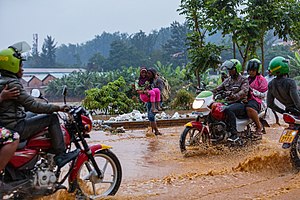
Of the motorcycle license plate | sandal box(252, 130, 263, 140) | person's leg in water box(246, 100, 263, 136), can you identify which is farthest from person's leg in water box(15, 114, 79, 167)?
sandal box(252, 130, 263, 140)

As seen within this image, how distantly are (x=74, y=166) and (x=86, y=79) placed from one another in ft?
51.2

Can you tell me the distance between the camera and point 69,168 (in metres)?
4.32

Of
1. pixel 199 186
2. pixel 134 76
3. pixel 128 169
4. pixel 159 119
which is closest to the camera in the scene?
pixel 199 186

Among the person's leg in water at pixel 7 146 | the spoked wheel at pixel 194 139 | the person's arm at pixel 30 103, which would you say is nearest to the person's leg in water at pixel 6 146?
the person's leg in water at pixel 7 146

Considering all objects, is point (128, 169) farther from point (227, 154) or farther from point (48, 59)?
point (48, 59)

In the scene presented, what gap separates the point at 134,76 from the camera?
1880 cm

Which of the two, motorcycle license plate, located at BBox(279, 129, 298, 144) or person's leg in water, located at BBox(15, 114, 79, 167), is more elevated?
person's leg in water, located at BBox(15, 114, 79, 167)

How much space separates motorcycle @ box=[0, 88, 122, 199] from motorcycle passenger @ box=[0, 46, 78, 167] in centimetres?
10

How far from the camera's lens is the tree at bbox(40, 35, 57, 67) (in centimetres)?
2694

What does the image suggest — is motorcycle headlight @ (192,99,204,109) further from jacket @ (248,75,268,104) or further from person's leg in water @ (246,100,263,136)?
jacket @ (248,75,268,104)

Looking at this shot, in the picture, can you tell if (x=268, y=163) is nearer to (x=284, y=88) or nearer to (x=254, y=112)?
(x=284, y=88)

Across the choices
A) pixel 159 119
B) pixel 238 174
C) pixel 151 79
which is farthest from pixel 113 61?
pixel 238 174

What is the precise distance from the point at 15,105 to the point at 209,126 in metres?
4.04

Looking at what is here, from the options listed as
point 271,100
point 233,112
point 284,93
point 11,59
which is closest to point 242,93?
point 233,112
